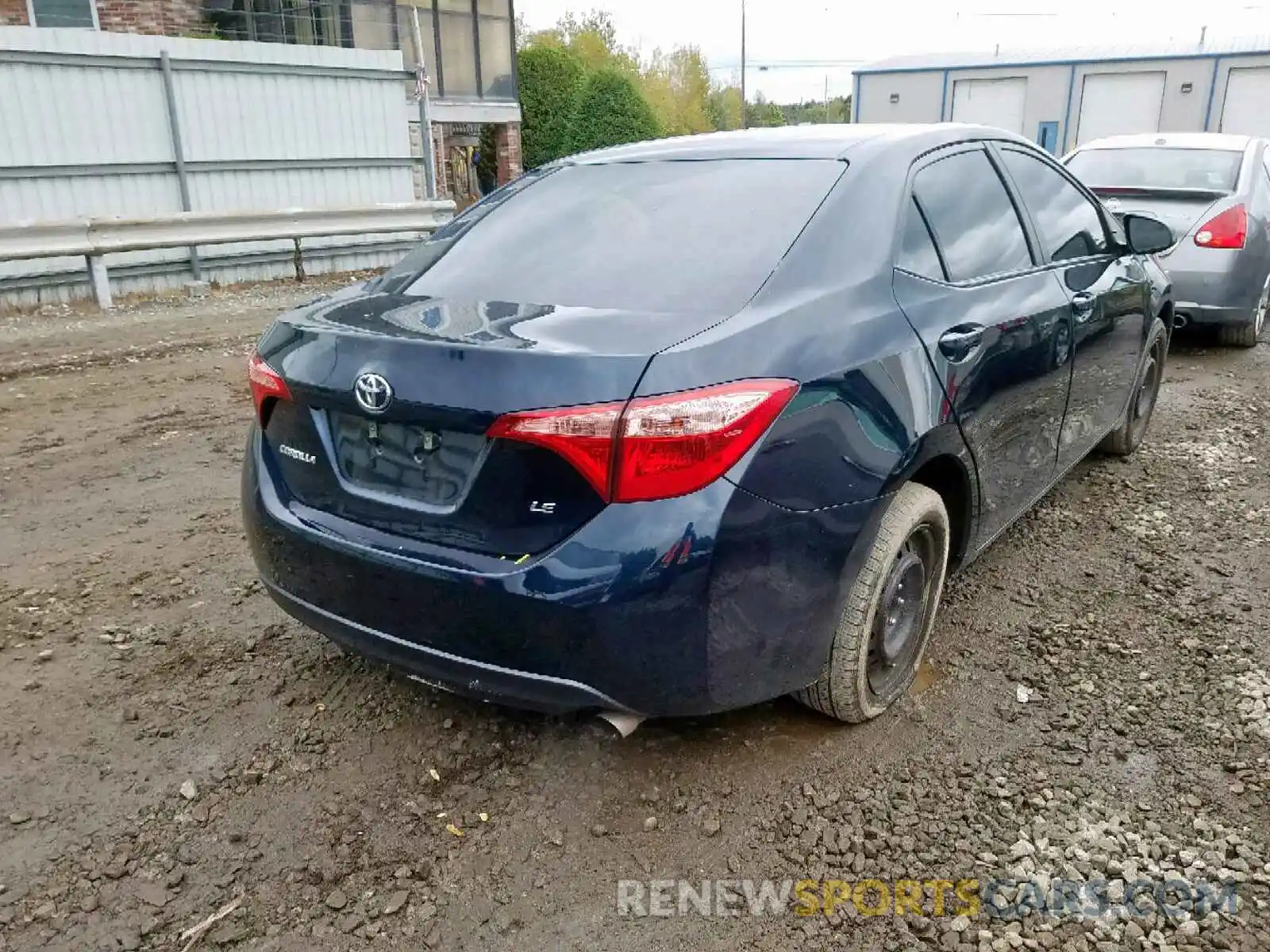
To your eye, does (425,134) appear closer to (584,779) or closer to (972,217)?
(972,217)

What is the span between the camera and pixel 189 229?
9633mm

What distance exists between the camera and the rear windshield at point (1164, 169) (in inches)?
291

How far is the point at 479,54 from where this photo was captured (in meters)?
20.3

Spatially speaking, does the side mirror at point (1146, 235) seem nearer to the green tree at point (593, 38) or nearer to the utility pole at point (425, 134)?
the utility pole at point (425, 134)

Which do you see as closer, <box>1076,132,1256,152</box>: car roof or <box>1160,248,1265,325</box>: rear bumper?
<box>1160,248,1265,325</box>: rear bumper

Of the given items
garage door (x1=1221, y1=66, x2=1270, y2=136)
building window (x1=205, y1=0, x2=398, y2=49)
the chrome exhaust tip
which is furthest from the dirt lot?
garage door (x1=1221, y1=66, x2=1270, y2=136)

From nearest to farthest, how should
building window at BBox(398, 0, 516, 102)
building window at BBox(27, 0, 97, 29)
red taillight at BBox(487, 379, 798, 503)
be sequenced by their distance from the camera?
red taillight at BBox(487, 379, 798, 503) < building window at BBox(27, 0, 97, 29) < building window at BBox(398, 0, 516, 102)

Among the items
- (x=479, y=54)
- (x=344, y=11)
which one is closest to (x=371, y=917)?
(x=344, y=11)

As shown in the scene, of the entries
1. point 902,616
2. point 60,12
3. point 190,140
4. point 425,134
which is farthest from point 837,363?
point 60,12

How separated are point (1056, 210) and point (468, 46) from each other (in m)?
18.6

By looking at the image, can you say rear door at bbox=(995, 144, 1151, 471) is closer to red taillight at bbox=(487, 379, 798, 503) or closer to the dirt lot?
the dirt lot

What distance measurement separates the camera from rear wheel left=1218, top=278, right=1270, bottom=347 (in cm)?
741

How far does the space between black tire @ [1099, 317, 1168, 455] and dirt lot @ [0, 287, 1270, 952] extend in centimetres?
100

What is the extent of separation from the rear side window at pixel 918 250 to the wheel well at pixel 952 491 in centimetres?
53
